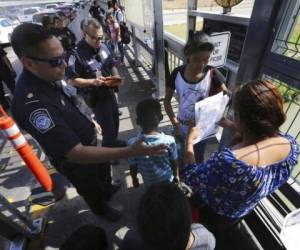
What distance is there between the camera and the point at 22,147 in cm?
257

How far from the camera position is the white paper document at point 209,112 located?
67.8 inches

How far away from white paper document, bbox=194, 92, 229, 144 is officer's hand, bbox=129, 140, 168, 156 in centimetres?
44

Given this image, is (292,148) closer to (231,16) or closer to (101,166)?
(101,166)

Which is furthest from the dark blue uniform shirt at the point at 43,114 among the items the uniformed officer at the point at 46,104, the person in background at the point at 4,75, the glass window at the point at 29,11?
the glass window at the point at 29,11

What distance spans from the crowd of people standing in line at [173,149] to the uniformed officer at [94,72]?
899 millimetres

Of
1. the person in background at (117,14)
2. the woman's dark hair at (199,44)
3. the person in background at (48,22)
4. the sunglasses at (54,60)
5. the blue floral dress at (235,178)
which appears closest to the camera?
the blue floral dress at (235,178)

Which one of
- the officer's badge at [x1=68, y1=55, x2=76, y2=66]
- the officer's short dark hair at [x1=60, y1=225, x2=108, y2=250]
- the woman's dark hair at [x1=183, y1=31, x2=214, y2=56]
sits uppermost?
the woman's dark hair at [x1=183, y1=31, x2=214, y2=56]

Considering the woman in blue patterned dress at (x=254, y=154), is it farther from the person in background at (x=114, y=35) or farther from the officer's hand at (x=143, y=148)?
the person in background at (x=114, y=35)

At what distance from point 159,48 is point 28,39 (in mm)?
3342

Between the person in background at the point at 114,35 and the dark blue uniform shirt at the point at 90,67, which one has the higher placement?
the dark blue uniform shirt at the point at 90,67

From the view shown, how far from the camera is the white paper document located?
1.72 m

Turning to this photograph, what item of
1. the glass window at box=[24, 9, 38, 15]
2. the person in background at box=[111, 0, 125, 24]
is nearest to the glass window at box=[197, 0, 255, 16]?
the person in background at box=[111, 0, 125, 24]

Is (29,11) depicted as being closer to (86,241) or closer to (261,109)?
(86,241)

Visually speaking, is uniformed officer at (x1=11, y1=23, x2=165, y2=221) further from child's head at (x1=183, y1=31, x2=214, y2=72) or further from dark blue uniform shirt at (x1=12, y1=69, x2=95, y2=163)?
child's head at (x1=183, y1=31, x2=214, y2=72)
